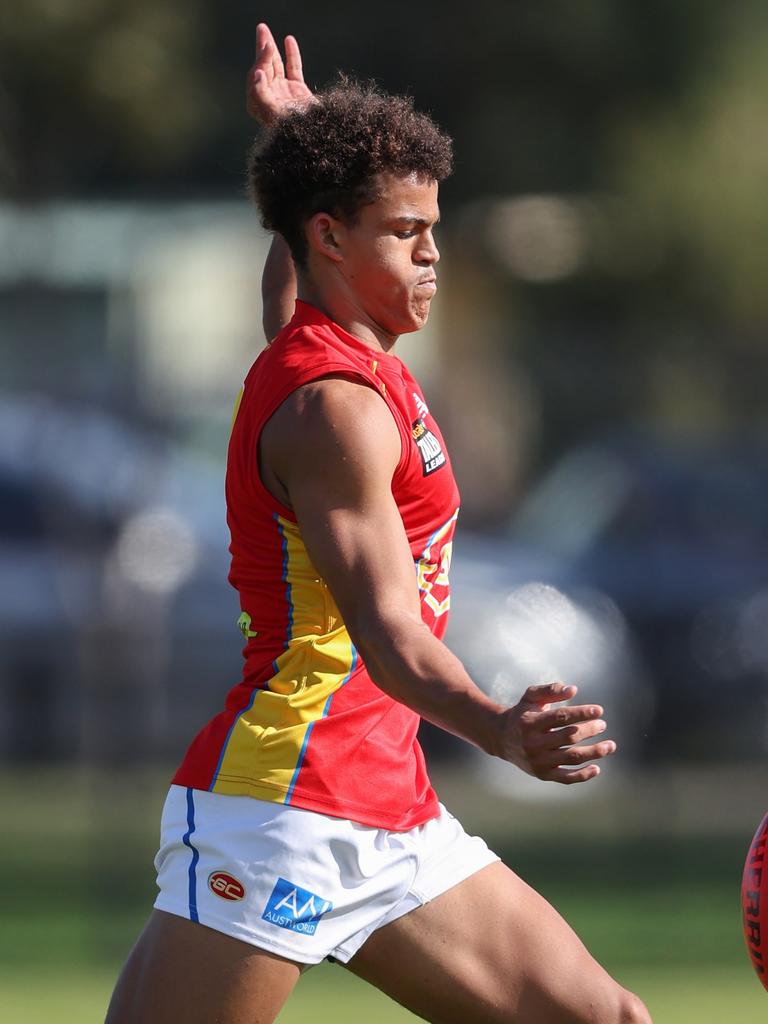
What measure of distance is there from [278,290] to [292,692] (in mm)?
1370

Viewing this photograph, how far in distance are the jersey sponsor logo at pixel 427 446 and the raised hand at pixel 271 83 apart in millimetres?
1159

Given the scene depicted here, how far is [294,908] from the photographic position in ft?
13.2

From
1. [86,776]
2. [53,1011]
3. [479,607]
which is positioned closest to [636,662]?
[479,607]

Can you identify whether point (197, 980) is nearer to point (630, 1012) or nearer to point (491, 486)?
point (630, 1012)

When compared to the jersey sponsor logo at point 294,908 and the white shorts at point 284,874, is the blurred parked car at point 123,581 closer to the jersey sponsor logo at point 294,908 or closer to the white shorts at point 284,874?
the white shorts at point 284,874

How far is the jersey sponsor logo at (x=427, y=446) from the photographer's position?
421 centimetres

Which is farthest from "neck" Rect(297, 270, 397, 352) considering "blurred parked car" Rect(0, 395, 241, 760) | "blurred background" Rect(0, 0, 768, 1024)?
"blurred parked car" Rect(0, 395, 241, 760)

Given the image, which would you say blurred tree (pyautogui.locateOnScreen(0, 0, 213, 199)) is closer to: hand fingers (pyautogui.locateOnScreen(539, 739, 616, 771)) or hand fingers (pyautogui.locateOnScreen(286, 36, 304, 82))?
hand fingers (pyautogui.locateOnScreen(286, 36, 304, 82))

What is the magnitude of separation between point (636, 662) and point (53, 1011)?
16.2 ft

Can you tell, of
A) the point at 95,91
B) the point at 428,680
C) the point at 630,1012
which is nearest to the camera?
the point at 428,680

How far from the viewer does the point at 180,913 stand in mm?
4047

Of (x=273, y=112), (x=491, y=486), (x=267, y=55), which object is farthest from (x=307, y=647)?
(x=491, y=486)

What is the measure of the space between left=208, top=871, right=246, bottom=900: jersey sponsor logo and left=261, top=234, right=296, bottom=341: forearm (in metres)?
1.61

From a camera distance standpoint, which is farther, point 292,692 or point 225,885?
point 292,692
